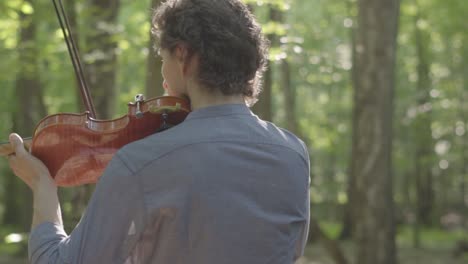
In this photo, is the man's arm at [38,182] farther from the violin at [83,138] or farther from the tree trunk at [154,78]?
the tree trunk at [154,78]

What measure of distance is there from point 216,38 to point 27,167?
0.70 metres

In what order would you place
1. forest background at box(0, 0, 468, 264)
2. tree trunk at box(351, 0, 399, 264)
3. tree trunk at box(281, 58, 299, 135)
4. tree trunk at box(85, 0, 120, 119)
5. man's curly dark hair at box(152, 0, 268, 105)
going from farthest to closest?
tree trunk at box(281, 58, 299, 135), tree trunk at box(351, 0, 399, 264), forest background at box(0, 0, 468, 264), tree trunk at box(85, 0, 120, 119), man's curly dark hair at box(152, 0, 268, 105)

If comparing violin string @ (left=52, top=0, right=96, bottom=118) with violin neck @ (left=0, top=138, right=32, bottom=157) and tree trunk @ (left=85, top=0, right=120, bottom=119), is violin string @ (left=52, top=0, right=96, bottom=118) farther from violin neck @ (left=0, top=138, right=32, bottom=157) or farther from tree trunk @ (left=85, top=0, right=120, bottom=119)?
tree trunk @ (left=85, top=0, right=120, bottom=119)

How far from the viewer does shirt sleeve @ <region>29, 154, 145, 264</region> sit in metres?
1.76

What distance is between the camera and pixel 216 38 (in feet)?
6.17

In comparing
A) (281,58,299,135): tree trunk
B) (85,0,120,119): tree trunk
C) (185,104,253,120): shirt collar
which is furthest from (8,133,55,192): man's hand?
(281,58,299,135): tree trunk

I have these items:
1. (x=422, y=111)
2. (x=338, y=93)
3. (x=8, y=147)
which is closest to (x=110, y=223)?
(x=8, y=147)

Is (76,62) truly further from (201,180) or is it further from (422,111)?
(422,111)

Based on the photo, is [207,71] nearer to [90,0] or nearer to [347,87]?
[90,0]

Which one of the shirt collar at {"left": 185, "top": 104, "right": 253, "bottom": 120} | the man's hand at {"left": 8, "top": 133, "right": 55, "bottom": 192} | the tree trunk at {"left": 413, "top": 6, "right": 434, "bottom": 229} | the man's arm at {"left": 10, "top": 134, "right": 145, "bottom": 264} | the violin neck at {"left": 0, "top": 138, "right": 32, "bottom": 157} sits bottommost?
the tree trunk at {"left": 413, "top": 6, "right": 434, "bottom": 229}

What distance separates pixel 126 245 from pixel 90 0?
7379mm

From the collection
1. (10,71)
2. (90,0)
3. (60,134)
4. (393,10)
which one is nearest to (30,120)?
(90,0)

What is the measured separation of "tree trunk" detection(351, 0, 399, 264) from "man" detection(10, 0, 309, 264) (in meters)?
8.07

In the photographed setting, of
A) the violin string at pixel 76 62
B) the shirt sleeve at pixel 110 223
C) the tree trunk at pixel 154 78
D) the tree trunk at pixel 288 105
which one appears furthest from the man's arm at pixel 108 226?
the tree trunk at pixel 288 105
